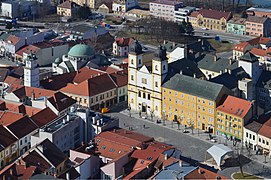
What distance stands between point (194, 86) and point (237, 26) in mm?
38474

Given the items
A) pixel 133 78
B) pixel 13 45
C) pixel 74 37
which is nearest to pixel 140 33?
pixel 74 37

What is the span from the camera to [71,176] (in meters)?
36.8

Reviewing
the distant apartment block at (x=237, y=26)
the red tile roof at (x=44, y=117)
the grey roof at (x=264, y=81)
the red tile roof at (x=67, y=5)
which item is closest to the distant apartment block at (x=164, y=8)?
the distant apartment block at (x=237, y=26)

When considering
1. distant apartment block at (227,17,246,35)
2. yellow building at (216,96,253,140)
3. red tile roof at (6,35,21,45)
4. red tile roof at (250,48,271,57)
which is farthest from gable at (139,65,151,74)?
distant apartment block at (227,17,246,35)

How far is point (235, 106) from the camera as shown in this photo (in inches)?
1848

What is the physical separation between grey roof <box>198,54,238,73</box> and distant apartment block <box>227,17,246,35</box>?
2806cm

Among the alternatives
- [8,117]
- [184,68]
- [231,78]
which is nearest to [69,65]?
[184,68]

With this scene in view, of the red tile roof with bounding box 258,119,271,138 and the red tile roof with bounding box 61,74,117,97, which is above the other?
the red tile roof with bounding box 61,74,117,97

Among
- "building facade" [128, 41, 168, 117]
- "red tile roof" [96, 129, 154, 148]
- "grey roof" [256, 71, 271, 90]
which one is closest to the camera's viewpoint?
"red tile roof" [96, 129, 154, 148]

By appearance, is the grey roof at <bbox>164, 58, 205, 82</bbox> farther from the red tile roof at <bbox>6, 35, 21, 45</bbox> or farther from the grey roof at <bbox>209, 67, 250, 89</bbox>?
the red tile roof at <bbox>6, 35, 21, 45</bbox>

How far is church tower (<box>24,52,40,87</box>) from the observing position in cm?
5316

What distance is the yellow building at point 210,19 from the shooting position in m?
86.7

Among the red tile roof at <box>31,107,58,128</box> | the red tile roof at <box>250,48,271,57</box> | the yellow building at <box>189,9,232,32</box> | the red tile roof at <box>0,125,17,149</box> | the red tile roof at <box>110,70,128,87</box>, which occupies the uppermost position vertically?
the yellow building at <box>189,9,232,32</box>

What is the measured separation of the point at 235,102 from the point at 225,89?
166 centimetres
